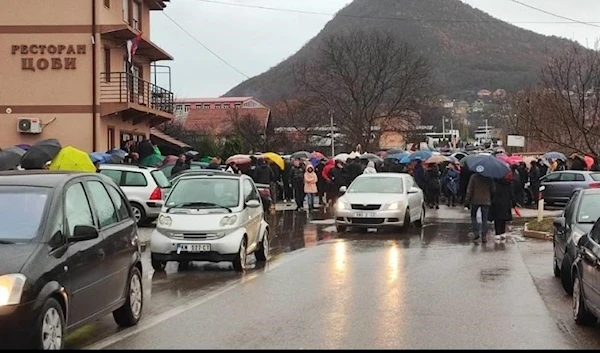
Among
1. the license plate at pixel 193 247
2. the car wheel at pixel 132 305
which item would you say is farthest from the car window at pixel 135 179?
the car wheel at pixel 132 305

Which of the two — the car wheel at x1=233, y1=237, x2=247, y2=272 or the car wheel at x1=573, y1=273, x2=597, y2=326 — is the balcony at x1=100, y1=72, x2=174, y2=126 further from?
the car wheel at x1=573, y1=273, x2=597, y2=326

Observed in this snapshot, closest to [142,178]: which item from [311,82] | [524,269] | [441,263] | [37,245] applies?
[441,263]

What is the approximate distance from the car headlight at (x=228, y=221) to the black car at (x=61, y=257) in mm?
4017

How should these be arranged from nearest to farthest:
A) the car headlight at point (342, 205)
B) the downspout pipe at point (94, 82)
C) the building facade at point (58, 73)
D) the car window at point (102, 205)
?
the car window at point (102, 205) < the car headlight at point (342, 205) < the downspout pipe at point (94, 82) < the building facade at point (58, 73)

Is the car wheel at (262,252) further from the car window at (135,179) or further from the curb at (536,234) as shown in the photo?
the curb at (536,234)

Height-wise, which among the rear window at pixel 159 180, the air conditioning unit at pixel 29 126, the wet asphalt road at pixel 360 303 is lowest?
the wet asphalt road at pixel 360 303

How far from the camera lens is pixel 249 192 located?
1430cm

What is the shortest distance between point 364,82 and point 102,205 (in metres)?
53.1

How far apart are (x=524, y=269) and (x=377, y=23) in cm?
5476

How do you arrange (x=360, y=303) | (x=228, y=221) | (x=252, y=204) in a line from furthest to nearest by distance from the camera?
(x=252, y=204) → (x=228, y=221) → (x=360, y=303)

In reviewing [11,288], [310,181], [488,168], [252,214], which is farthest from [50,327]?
[310,181]

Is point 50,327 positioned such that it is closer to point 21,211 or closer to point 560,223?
point 21,211

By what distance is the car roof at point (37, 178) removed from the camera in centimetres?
757

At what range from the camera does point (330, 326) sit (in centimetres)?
839
